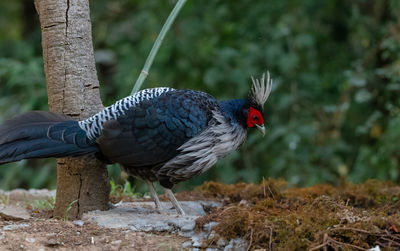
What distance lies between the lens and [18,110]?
27.0 ft

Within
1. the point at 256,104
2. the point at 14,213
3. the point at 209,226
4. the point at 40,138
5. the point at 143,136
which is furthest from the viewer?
the point at 256,104

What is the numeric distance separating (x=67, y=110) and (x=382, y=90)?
16.4ft

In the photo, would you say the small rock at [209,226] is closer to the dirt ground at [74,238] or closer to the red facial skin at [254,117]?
the dirt ground at [74,238]

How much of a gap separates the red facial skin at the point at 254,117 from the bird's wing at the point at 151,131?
1.82 feet

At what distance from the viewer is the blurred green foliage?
7.33m

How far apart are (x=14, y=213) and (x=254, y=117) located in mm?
2264

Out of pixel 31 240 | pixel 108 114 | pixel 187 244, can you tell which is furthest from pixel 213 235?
pixel 108 114

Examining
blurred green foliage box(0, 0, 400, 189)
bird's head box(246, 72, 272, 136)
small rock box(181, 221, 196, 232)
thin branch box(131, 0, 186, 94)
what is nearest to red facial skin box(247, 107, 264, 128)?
bird's head box(246, 72, 272, 136)

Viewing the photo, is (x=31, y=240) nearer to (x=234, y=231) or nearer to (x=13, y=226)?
(x=13, y=226)

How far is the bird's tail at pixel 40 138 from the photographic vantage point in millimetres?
4066

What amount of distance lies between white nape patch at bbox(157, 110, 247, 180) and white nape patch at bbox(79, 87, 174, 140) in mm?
528

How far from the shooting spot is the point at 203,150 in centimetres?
445

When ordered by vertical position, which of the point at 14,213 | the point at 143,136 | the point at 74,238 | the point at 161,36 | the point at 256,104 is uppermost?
the point at 161,36

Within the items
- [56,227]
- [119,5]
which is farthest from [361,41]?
[56,227]
